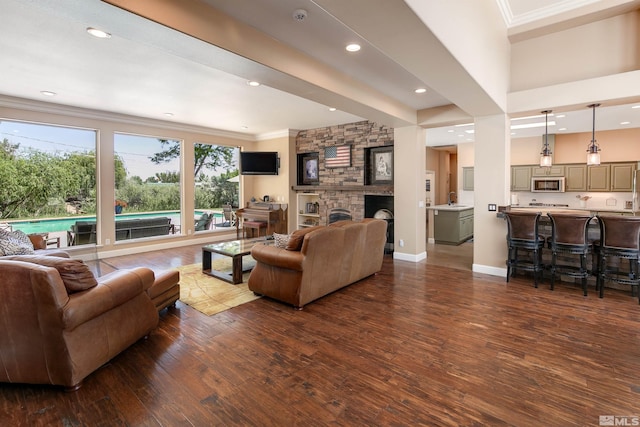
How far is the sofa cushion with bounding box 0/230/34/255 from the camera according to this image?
2.96 meters

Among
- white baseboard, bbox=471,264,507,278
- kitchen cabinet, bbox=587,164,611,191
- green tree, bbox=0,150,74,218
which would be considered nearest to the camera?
white baseboard, bbox=471,264,507,278

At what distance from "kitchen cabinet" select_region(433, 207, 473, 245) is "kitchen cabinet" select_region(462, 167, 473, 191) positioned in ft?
4.06

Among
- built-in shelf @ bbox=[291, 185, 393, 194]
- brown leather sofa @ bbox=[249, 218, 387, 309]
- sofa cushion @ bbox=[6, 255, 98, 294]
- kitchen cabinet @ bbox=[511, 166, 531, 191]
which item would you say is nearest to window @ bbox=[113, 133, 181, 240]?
built-in shelf @ bbox=[291, 185, 393, 194]

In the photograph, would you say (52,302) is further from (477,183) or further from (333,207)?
(333,207)

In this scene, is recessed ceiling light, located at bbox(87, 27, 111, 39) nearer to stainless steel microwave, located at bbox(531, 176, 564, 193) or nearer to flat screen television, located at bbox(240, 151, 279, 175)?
flat screen television, located at bbox(240, 151, 279, 175)

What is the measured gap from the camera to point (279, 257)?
11.7 ft

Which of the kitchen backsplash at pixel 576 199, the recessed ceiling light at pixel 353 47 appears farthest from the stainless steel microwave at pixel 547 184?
the recessed ceiling light at pixel 353 47

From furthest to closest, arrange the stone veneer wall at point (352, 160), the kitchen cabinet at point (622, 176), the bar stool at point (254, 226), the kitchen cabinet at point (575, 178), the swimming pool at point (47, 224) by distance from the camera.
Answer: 1. the bar stool at point (254, 226)
2. the kitchen cabinet at point (575, 178)
3. the kitchen cabinet at point (622, 176)
4. the stone veneer wall at point (352, 160)
5. the swimming pool at point (47, 224)

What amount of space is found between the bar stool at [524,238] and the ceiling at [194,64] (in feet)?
6.28

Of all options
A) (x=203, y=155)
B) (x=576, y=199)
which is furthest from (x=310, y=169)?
(x=576, y=199)

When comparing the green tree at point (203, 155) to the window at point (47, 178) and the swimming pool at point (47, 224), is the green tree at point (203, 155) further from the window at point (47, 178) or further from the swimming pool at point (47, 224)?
the swimming pool at point (47, 224)

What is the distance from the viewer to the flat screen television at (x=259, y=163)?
26.5 feet

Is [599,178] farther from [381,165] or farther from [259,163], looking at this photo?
[259,163]

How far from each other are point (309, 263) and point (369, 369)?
1369 mm
